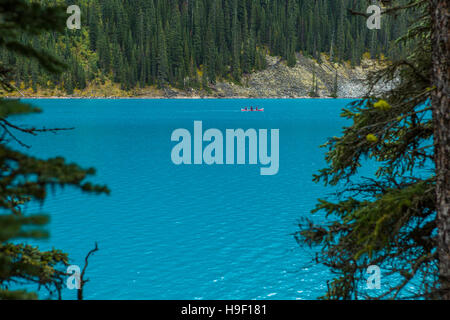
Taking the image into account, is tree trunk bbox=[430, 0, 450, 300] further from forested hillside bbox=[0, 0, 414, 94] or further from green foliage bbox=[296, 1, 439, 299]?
forested hillside bbox=[0, 0, 414, 94]

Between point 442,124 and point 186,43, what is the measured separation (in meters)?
179

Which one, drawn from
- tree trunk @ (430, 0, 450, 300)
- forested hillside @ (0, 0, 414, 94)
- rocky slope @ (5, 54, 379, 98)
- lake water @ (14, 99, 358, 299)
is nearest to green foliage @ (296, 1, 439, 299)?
tree trunk @ (430, 0, 450, 300)

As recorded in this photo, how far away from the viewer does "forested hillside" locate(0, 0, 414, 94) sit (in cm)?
16612

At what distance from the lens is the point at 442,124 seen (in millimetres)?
5605

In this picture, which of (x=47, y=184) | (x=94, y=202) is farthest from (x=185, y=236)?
(x=47, y=184)

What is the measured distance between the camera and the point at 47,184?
2.74 metres

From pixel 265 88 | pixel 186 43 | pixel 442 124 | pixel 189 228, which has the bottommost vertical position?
pixel 189 228

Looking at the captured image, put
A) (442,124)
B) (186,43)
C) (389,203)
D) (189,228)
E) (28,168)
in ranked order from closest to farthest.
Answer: (28,168) < (442,124) < (389,203) < (189,228) < (186,43)

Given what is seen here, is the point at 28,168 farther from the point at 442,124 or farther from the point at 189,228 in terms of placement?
the point at 189,228

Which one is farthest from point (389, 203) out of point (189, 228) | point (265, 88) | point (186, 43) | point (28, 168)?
point (186, 43)

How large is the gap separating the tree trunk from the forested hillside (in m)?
163

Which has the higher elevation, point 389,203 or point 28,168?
point 389,203
